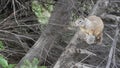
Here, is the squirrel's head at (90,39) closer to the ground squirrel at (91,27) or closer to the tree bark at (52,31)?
the ground squirrel at (91,27)

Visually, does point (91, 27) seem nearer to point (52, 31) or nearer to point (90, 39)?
point (90, 39)

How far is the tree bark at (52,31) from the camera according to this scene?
369 centimetres

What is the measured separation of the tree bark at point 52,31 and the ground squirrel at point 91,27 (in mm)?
933

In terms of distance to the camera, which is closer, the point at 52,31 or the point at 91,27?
the point at 91,27

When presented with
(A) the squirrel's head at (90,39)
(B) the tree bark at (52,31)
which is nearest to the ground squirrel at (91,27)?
(A) the squirrel's head at (90,39)

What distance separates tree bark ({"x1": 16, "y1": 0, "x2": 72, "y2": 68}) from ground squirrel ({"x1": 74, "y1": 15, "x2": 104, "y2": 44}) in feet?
3.06

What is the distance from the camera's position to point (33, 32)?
4.36 metres

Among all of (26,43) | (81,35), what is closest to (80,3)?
(26,43)

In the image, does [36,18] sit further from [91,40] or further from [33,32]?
[91,40]

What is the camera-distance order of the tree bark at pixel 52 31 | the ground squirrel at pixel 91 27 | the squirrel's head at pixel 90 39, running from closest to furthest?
the ground squirrel at pixel 91 27, the squirrel's head at pixel 90 39, the tree bark at pixel 52 31

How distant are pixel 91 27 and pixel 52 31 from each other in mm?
1035

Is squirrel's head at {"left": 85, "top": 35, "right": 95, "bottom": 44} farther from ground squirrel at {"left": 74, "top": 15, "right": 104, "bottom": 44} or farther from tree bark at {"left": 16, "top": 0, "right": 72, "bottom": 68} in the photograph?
tree bark at {"left": 16, "top": 0, "right": 72, "bottom": 68}

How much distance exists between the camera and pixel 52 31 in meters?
3.75

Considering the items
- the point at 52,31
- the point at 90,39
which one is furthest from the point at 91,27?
the point at 52,31
